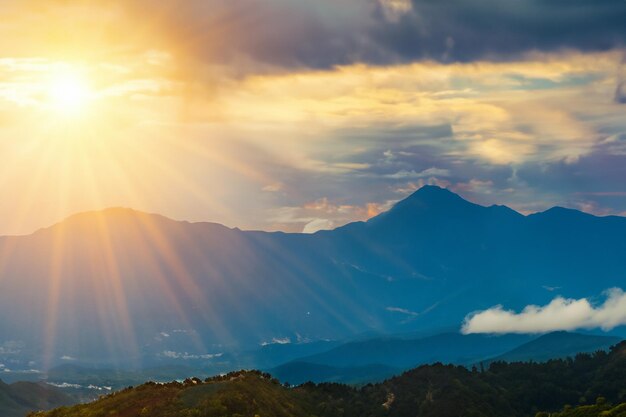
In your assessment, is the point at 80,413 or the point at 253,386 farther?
the point at 253,386

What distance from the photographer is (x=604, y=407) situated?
175m

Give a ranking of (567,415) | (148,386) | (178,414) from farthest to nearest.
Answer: (148,386), (567,415), (178,414)

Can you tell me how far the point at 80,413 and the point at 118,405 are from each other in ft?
27.7

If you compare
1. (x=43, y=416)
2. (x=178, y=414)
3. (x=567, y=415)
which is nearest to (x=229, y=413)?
(x=178, y=414)

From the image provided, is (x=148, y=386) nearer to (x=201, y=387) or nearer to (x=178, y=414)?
(x=201, y=387)

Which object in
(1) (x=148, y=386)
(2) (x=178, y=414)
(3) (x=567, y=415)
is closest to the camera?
(2) (x=178, y=414)

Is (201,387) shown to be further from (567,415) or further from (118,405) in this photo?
(567,415)

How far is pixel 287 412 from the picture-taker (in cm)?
19938

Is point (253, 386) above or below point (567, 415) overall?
above

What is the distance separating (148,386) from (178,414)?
30.3m

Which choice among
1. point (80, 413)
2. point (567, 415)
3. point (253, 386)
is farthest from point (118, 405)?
point (567, 415)

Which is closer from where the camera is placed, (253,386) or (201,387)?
(201,387)

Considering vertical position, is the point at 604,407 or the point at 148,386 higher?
the point at 148,386

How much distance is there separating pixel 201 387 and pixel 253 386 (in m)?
17.3
